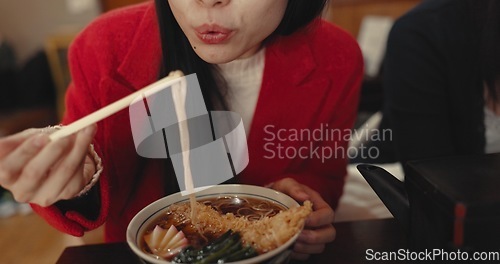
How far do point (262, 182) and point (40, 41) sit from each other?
3.86 metres

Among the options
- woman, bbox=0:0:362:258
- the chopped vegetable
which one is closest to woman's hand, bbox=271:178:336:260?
woman, bbox=0:0:362:258

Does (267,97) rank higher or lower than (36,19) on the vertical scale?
higher

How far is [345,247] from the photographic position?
2.59 feet

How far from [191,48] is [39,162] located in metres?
0.39

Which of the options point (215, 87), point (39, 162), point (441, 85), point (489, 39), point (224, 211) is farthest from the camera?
point (441, 85)

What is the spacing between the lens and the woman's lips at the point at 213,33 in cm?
75

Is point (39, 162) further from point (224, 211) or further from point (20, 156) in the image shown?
point (224, 211)

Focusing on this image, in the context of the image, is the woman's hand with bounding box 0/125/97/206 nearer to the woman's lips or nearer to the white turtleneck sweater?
the woman's lips

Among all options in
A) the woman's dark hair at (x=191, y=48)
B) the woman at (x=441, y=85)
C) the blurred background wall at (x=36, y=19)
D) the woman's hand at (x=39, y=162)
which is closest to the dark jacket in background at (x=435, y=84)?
the woman at (x=441, y=85)

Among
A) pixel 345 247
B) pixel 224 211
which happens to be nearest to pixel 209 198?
pixel 224 211

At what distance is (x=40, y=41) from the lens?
418cm

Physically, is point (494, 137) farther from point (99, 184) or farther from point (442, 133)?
point (99, 184)

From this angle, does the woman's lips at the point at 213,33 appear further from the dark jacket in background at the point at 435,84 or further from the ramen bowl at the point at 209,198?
the dark jacket in background at the point at 435,84

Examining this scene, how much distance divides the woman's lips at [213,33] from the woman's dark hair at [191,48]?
11 centimetres
